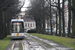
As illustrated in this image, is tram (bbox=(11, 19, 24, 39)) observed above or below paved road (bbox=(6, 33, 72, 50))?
above

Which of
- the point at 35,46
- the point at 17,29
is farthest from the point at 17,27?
the point at 35,46

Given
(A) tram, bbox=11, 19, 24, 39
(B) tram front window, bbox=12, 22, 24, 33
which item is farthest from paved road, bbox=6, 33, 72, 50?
(B) tram front window, bbox=12, 22, 24, 33

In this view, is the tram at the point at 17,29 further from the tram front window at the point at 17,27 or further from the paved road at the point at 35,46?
the paved road at the point at 35,46

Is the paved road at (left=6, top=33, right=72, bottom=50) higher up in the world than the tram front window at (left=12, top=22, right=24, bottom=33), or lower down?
lower down

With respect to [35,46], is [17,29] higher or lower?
higher

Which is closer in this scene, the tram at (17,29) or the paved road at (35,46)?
the paved road at (35,46)

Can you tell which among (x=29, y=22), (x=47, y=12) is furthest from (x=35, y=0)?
(x=29, y=22)

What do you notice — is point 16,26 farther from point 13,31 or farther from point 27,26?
point 27,26

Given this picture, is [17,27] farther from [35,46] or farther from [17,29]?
[35,46]

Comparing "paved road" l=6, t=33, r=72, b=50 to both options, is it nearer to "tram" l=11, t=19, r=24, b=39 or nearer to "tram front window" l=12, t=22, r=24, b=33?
"tram" l=11, t=19, r=24, b=39

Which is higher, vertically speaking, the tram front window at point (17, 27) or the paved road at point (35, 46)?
the tram front window at point (17, 27)

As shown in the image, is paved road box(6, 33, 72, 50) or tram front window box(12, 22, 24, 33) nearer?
paved road box(6, 33, 72, 50)

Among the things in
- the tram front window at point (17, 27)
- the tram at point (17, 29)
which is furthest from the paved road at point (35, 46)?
the tram front window at point (17, 27)

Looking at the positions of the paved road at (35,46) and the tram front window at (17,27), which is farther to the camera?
the tram front window at (17,27)
